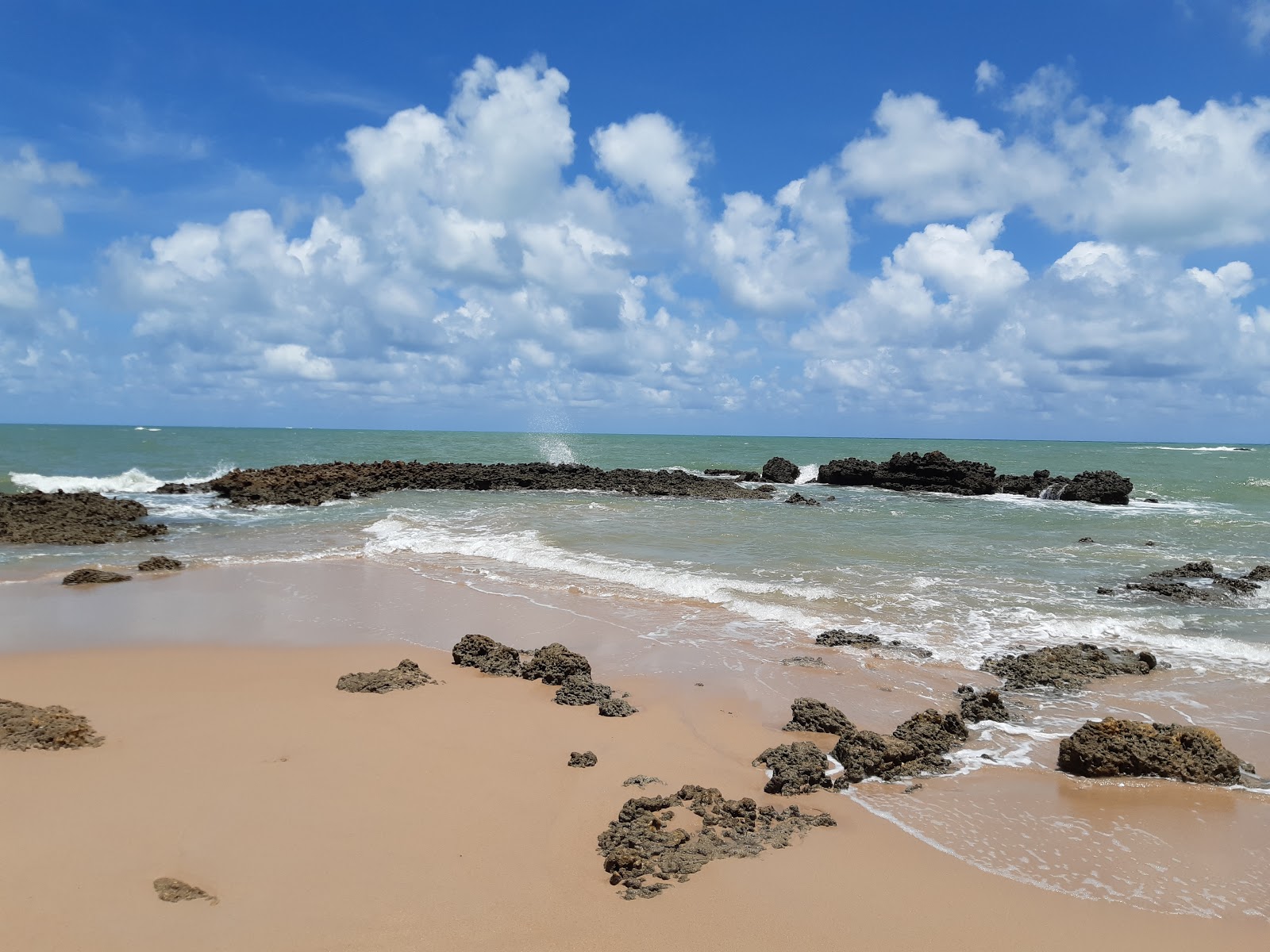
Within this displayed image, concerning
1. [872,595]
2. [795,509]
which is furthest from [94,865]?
[795,509]

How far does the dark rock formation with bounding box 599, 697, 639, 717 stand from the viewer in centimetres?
626

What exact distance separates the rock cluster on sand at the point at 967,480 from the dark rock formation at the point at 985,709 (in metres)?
25.7

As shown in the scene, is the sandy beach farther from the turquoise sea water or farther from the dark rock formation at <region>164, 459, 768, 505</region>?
the dark rock formation at <region>164, 459, 768, 505</region>

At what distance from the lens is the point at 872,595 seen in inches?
433

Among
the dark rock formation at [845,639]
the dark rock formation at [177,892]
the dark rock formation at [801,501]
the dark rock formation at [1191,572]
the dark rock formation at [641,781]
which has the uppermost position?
the dark rock formation at [801,501]

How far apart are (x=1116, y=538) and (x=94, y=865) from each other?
65.6ft

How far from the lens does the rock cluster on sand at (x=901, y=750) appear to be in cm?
517

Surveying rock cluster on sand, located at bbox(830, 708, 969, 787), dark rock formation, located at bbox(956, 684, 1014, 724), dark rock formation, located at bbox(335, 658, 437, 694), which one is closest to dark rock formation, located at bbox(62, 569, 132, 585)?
dark rock formation, located at bbox(335, 658, 437, 694)

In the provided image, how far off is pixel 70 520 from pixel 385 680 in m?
15.6

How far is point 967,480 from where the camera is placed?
30969 millimetres

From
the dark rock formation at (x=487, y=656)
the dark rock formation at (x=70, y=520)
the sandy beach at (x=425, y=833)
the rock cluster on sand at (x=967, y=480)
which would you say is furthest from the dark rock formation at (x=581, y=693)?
the rock cluster on sand at (x=967, y=480)

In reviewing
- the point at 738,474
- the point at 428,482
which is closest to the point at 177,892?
the point at 428,482

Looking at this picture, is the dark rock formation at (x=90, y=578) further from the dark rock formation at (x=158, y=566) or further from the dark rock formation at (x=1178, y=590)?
the dark rock formation at (x=1178, y=590)

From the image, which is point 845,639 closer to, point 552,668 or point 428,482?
point 552,668
